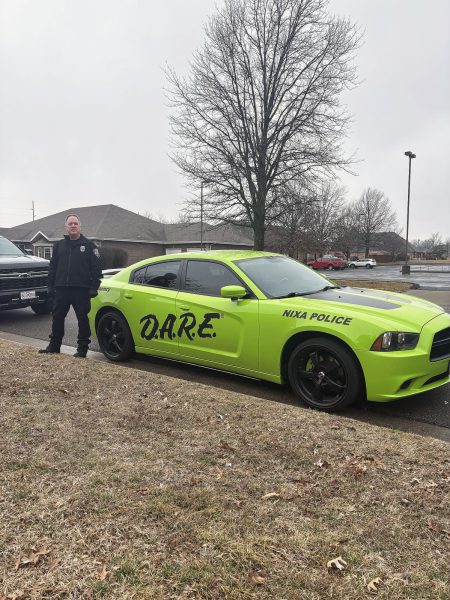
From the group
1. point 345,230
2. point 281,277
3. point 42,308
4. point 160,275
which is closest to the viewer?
point 281,277

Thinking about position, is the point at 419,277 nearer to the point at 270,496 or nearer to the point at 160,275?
the point at 160,275

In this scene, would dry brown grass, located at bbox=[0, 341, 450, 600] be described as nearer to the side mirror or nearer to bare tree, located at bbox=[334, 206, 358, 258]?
the side mirror

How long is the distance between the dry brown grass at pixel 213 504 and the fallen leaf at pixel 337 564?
0.8 inches

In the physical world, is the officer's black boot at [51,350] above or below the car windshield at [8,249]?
below

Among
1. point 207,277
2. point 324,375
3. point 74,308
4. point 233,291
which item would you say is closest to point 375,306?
point 324,375

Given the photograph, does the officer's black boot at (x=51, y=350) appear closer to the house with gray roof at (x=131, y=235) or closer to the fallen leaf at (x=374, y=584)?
the fallen leaf at (x=374, y=584)

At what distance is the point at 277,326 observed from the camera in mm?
4641

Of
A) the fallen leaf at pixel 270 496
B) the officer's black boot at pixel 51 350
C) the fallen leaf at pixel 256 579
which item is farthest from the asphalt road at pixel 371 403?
the fallen leaf at pixel 256 579

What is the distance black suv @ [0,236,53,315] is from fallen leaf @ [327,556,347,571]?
867cm

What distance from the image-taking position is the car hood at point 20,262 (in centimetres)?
938

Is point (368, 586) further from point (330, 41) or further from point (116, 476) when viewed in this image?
point (330, 41)

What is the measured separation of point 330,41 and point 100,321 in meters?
16.2

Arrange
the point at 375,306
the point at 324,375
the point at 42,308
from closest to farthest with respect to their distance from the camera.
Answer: the point at 324,375
the point at 375,306
the point at 42,308

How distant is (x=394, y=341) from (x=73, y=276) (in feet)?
13.1
